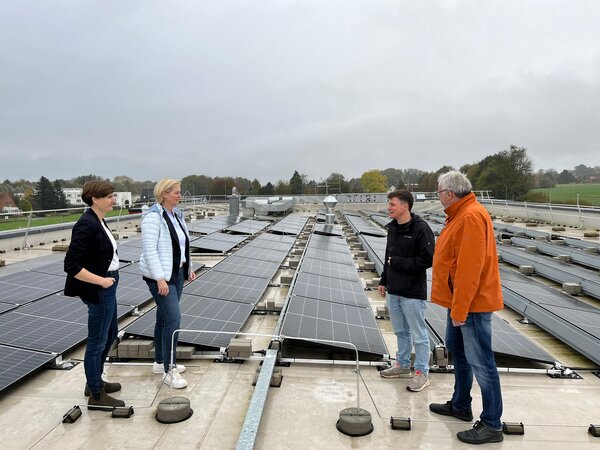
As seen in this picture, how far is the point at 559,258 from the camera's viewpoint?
13.2 metres

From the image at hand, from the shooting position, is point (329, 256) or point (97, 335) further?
point (329, 256)

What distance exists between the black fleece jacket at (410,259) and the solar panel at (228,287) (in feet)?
10.0

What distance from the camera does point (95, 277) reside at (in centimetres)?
371

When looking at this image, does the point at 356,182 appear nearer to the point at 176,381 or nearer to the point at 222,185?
the point at 222,185

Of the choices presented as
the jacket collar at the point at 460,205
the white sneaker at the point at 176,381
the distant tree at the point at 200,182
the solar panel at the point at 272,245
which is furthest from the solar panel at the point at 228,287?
the distant tree at the point at 200,182

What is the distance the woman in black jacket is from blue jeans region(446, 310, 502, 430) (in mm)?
3346

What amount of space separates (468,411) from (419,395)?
1.94 ft

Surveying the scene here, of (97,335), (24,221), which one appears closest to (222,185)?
(24,221)

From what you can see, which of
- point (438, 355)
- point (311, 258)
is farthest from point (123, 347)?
point (311, 258)

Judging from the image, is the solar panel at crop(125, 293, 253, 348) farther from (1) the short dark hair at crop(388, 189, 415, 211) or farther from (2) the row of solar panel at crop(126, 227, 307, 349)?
(1) the short dark hair at crop(388, 189, 415, 211)

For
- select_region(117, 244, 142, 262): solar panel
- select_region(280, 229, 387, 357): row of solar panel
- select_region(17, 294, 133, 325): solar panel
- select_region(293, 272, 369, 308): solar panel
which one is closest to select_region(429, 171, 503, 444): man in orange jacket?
select_region(280, 229, 387, 357): row of solar panel

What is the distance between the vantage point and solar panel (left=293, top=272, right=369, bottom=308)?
22.8 feet

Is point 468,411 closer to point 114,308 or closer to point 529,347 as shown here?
point 529,347

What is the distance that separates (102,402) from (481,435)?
3.56 metres
